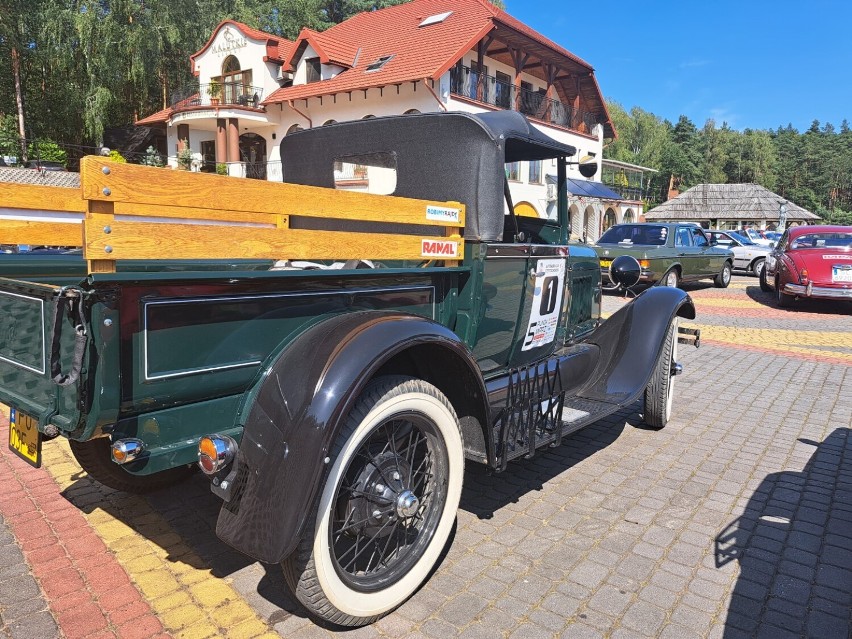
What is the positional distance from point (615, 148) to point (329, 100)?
48918 millimetres

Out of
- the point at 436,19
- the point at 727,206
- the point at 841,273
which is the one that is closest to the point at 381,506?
the point at 841,273

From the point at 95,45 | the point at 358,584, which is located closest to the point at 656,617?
the point at 358,584

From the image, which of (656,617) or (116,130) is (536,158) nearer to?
(656,617)

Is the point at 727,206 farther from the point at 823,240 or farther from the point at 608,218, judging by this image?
the point at 823,240

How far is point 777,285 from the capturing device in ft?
40.4

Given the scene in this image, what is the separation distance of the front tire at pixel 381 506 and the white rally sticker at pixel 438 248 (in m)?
0.65

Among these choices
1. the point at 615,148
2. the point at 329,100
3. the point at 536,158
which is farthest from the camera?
the point at 615,148

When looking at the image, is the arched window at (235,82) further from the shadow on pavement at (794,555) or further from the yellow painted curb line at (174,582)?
the shadow on pavement at (794,555)

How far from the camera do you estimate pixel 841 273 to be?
1107 centimetres

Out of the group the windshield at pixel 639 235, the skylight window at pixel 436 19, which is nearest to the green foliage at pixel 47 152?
the skylight window at pixel 436 19

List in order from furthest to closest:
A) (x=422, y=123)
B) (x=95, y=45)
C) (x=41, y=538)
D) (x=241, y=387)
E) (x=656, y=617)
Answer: (x=95, y=45) → (x=422, y=123) → (x=41, y=538) → (x=656, y=617) → (x=241, y=387)

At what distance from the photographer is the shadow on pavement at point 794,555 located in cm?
240

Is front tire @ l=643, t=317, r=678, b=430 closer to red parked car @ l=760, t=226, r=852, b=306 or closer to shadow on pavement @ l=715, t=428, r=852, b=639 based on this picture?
shadow on pavement @ l=715, t=428, r=852, b=639

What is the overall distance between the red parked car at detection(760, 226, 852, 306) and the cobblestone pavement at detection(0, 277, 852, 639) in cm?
794
